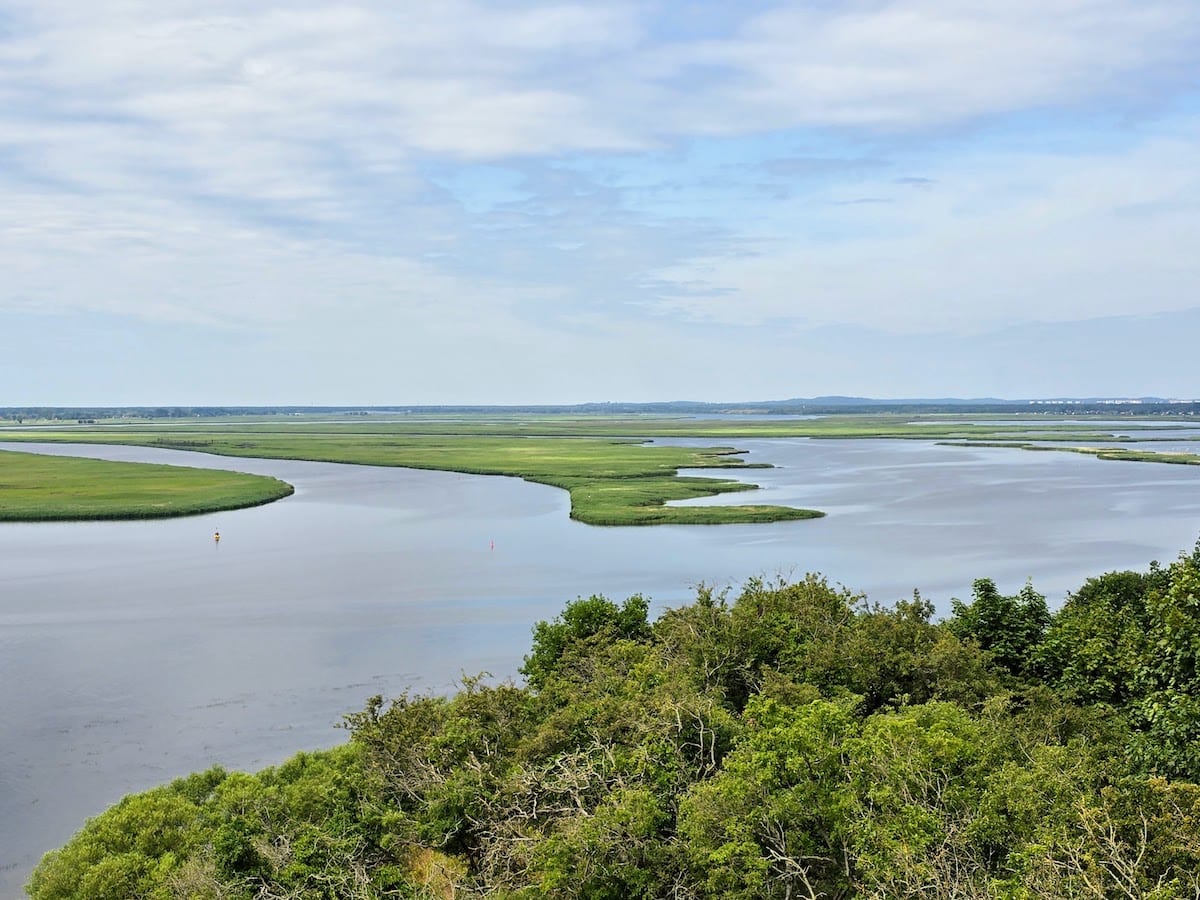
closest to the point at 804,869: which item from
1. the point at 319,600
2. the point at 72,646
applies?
the point at 72,646

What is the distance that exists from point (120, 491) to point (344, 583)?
32.6m

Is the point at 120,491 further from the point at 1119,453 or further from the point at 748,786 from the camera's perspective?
the point at 1119,453

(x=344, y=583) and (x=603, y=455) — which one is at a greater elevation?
(x=603, y=455)

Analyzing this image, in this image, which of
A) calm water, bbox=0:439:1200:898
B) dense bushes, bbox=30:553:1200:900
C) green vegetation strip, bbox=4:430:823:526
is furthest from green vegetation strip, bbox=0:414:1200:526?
dense bushes, bbox=30:553:1200:900

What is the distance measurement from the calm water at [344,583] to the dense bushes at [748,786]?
480 cm

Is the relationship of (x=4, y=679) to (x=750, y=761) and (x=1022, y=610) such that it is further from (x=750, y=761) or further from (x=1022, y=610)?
(x=1022, y=610)

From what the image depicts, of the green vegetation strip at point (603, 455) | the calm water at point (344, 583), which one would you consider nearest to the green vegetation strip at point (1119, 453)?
the green vegetation strip at point (603, 455)

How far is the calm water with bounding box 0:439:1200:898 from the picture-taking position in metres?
21.3

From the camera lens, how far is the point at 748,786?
37.9ft

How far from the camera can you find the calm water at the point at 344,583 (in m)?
21.3

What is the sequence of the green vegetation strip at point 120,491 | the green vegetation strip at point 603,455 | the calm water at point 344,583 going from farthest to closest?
the green vegetation strip at point 120,491, the green vegetation strip at point 603,455, the calm water at point 344,583

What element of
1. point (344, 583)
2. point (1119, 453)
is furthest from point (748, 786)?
point (1119, 453)

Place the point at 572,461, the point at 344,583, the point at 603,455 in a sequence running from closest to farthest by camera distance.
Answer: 1. the point at 344,583
2. the point at 572,461
3. the point at 603,455

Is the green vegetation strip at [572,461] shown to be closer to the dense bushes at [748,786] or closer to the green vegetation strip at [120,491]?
the green vegetation strip at [120,491]
